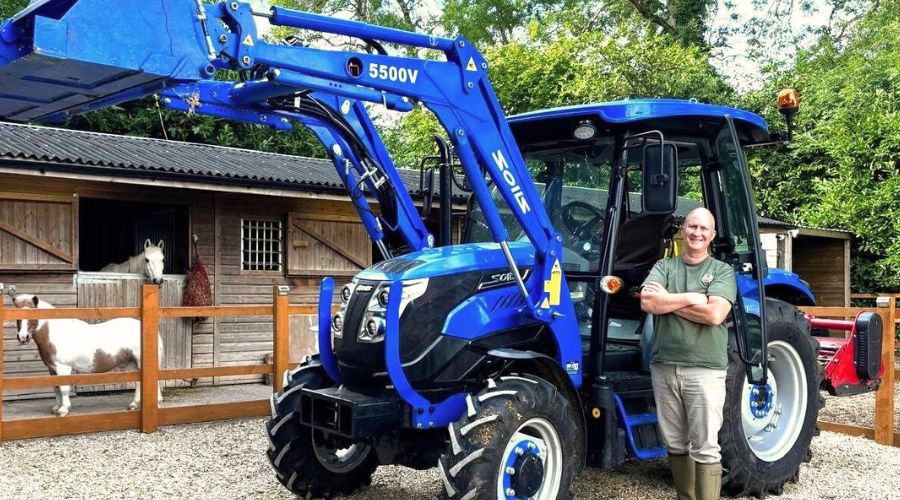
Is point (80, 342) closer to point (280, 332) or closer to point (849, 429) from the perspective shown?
point (280, 332)

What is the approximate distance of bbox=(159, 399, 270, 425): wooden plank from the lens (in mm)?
7617

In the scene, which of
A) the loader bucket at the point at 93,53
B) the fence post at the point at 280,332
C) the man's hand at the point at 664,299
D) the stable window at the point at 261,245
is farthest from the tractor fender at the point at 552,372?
the stable window at the point at 261,245

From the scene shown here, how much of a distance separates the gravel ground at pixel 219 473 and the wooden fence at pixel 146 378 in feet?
0.40

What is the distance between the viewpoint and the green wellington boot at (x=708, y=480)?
4.34m

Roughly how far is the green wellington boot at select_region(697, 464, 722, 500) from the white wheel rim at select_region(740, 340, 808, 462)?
4.24 ft

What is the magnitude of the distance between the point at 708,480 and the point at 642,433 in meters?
0.63

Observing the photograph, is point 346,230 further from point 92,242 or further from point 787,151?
point 787,151

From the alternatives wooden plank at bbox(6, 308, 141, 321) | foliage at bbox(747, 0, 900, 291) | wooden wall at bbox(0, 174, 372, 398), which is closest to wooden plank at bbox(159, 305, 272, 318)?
wooden plank at bbox(6, 308, 141, 321)

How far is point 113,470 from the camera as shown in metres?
5.99

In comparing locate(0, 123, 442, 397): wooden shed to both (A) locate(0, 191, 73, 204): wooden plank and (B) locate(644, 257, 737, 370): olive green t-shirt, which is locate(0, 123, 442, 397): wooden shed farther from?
(B) locate(644, 257, 737, 370): olive green t-shirt

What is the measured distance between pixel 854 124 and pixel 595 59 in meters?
6.60

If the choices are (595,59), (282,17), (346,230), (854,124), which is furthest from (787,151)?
(282,17)

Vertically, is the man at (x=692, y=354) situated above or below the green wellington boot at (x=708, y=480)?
above

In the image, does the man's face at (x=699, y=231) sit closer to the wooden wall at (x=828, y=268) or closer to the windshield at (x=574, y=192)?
the windshield at (x=574, y=192)
